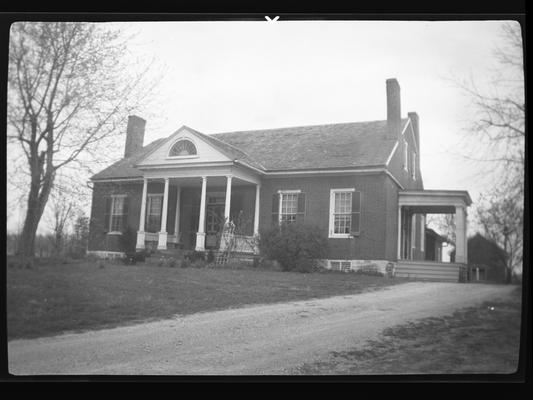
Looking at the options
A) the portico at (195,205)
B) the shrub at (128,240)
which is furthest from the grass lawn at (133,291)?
the portico at (195,205)

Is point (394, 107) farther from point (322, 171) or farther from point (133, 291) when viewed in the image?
point (133, 291)

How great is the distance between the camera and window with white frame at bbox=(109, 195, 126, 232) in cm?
408

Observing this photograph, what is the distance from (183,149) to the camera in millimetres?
4195

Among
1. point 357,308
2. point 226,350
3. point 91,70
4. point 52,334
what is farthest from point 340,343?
point 91,70

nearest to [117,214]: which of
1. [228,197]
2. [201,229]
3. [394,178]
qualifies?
[201,229]

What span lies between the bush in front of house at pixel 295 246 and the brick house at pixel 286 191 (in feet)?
0.26

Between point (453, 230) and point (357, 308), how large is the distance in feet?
3.54

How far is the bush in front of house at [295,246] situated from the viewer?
13.5ft

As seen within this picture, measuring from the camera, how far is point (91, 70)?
413 cm

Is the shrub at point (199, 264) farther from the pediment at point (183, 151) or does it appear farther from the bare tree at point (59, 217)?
the bare tree at point (59, 217)

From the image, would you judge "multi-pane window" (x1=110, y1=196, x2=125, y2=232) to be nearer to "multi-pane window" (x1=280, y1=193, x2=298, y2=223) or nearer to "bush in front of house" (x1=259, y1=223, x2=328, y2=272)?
"bush in front of house" (x1=259, y1=223, x2=328, y2=272)

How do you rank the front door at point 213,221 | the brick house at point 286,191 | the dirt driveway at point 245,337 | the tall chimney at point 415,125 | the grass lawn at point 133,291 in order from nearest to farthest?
1. the dirt driveway at point 245,337
2. the grass lawn at point 133,291
3. the tall chimney at point 415,125
4. the brick house at point 286,191
5. the front door at point 213,221

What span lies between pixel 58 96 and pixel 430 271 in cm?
347

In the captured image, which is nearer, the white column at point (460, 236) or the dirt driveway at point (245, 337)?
the dirt driveway at point (245, 337)
